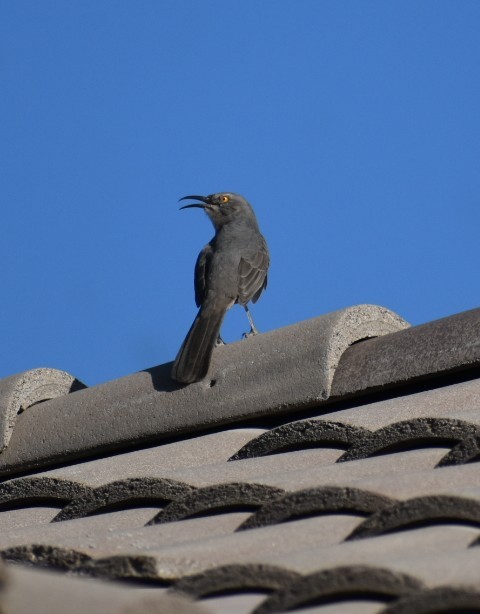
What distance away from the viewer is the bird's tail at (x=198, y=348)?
458 cm

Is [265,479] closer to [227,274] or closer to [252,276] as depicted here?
[227,274]

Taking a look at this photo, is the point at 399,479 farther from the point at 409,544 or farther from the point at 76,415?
the point at 76,415

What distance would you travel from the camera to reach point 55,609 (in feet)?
3.68

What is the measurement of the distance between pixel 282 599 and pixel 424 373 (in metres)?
2.39

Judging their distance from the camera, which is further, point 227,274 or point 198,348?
point 227,274

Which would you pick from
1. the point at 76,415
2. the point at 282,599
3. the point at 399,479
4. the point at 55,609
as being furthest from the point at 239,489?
the point at 76,415

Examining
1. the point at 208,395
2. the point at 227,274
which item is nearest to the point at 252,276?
the point at 227,274

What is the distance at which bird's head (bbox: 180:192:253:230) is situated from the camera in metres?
9.24

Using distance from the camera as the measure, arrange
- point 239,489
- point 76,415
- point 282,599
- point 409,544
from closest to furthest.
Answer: point 282,599, point 409,544, point 239,489, point 76,415

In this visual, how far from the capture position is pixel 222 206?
9438mm

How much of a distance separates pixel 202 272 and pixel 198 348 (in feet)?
7.06

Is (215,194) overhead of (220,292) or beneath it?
overhead

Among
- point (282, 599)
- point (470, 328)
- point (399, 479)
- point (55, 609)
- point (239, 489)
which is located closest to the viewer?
point (55, 609)

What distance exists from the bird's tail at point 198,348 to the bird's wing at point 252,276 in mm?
387
